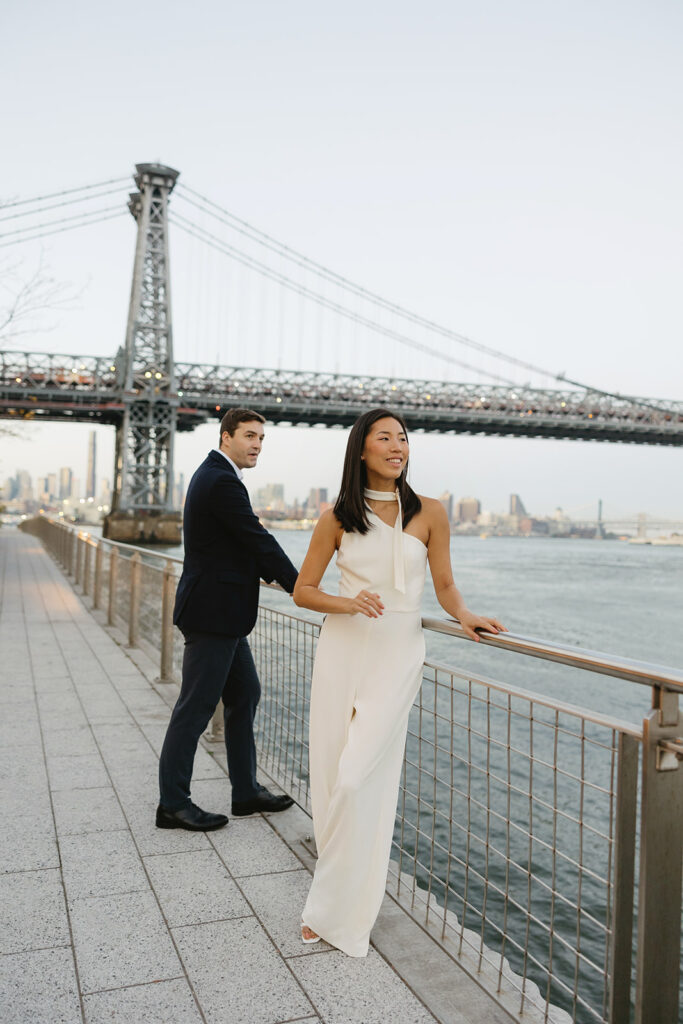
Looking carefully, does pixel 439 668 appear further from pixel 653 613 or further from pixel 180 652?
pixel 653 613

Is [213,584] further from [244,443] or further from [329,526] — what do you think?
[329,526]

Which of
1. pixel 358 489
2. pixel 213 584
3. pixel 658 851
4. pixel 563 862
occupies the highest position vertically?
pixel 358 489

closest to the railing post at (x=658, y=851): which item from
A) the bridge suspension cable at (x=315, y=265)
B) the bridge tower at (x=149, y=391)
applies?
the bridge tower at (x=149, y=391)

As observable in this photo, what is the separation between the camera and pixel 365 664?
82.3 inches

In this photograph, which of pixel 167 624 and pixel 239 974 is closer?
pixel 239 974

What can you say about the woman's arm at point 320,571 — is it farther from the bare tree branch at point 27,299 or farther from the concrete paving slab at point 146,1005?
the bare tree branch at point 27,299

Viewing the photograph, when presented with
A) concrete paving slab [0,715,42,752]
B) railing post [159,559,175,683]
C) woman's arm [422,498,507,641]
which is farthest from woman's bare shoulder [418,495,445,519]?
railing post [159,559,175,683]

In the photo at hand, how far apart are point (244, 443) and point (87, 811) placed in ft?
5.34

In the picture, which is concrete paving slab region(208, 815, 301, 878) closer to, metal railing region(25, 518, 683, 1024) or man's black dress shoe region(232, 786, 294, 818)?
man's black dress shoe region(232, 786, 294, 818)

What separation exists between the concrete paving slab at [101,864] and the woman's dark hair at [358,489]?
4.57 feet

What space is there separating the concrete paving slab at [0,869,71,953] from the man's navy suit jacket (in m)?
0.93

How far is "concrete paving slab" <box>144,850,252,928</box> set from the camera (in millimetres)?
2311

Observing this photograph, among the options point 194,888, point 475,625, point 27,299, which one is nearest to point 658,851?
point 475,625

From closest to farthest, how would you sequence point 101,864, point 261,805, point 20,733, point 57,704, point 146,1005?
1. point 146,1005
2. point 101,864
3. point 261,805
4. point 20,733
5. point 57,704
